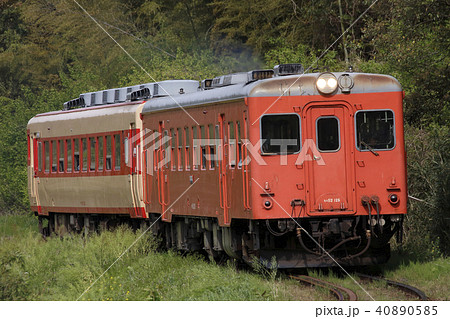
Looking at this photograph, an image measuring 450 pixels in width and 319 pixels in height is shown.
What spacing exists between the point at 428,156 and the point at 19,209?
19397 millimetres

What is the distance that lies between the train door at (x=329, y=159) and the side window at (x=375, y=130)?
18 centimetres

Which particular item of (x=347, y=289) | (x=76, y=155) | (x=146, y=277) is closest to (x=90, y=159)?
(x=76, y=155)

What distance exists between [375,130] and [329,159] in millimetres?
874

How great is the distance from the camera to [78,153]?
22.6 metres

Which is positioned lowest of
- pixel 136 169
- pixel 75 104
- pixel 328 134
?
pixel 136 169

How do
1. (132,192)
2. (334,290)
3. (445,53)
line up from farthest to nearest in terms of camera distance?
(132,192) < (445,53) < (334,290)

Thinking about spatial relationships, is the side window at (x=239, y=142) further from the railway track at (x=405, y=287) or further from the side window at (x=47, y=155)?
the side window at (x=47, y=155)

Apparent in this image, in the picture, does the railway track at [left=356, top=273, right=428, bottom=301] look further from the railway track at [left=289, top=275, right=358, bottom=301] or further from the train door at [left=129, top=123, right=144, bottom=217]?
the train door at [left=129, top=123, right=144, bottom=217]

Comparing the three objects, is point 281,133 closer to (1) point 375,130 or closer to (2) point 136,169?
(1) point 375,130

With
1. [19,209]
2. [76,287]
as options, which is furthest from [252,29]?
[76,287]

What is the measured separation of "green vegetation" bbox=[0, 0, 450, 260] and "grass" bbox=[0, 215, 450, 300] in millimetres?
2592

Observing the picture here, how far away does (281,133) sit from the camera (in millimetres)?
14367

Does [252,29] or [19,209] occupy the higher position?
[252,29]

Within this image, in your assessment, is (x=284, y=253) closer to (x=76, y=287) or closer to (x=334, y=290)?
(x=334, y=290)
